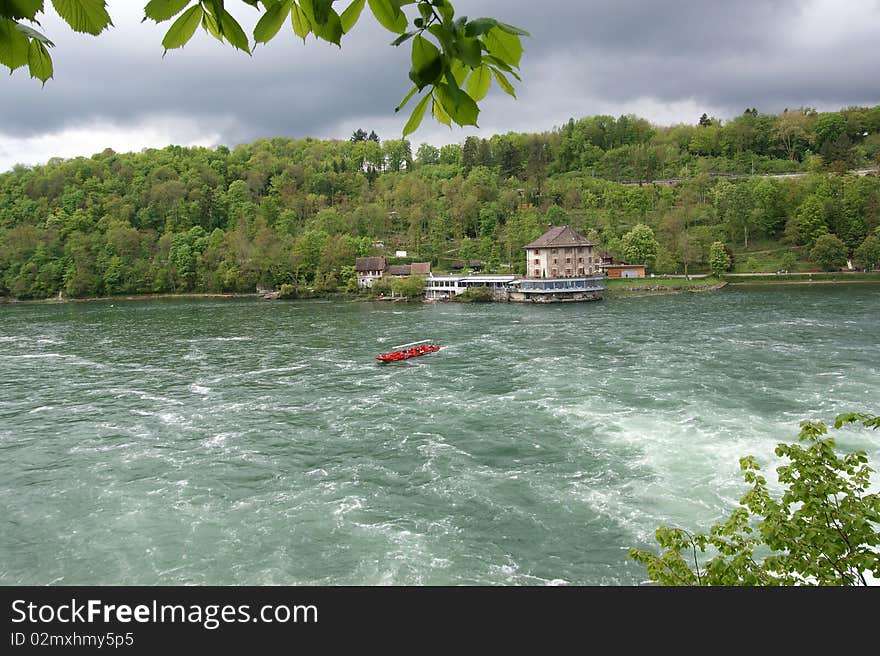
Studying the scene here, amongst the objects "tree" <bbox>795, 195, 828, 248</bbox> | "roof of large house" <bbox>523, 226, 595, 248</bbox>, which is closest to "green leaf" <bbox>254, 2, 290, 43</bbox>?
"roof of large house" <bbox>523, 226, 595, 248</bbox>

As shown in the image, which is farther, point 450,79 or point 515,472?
point 515,472

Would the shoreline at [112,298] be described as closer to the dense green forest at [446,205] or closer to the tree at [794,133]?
the dense green forest at [446,205]

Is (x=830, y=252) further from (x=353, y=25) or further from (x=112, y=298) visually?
(x=112, y=298)

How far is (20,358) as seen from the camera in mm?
27266

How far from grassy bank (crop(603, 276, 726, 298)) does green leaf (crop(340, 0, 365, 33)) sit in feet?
160

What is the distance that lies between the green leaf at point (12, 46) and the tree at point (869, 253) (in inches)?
2413

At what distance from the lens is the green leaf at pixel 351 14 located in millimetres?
1230

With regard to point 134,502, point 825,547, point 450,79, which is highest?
point 450,79

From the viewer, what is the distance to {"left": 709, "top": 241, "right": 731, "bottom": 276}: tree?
52.0 metres

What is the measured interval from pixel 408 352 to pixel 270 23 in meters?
23.7

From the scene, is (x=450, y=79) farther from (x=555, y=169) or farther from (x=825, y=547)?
(x=555, y=169)

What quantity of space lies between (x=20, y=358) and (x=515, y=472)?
87.3ft

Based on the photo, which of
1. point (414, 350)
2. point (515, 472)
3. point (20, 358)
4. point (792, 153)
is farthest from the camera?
point (792, 153)
